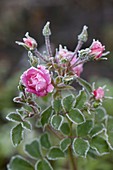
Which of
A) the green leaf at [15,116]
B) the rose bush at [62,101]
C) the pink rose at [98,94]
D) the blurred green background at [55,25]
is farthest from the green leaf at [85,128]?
the blurred green background at [55,25]

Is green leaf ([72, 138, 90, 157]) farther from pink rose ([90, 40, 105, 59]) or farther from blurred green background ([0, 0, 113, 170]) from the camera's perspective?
blurred green background ([0, 0, 113, 170])

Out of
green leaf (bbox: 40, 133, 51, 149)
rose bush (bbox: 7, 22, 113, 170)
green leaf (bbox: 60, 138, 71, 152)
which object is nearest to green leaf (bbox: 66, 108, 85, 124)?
rose bush (bbox: 7, 22, 113, 170)

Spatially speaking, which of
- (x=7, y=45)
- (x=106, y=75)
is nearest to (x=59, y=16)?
(x=7, y=45)

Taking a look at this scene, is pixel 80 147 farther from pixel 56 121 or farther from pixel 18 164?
pixel 18 164

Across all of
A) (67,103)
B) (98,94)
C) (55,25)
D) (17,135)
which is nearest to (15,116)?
(17,135)

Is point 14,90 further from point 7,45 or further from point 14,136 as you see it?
point 14,136

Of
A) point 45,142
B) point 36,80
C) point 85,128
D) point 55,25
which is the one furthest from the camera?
point 55,25

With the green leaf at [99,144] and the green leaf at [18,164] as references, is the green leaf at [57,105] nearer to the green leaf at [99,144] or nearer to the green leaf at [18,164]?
the green leaf at [99,144]
